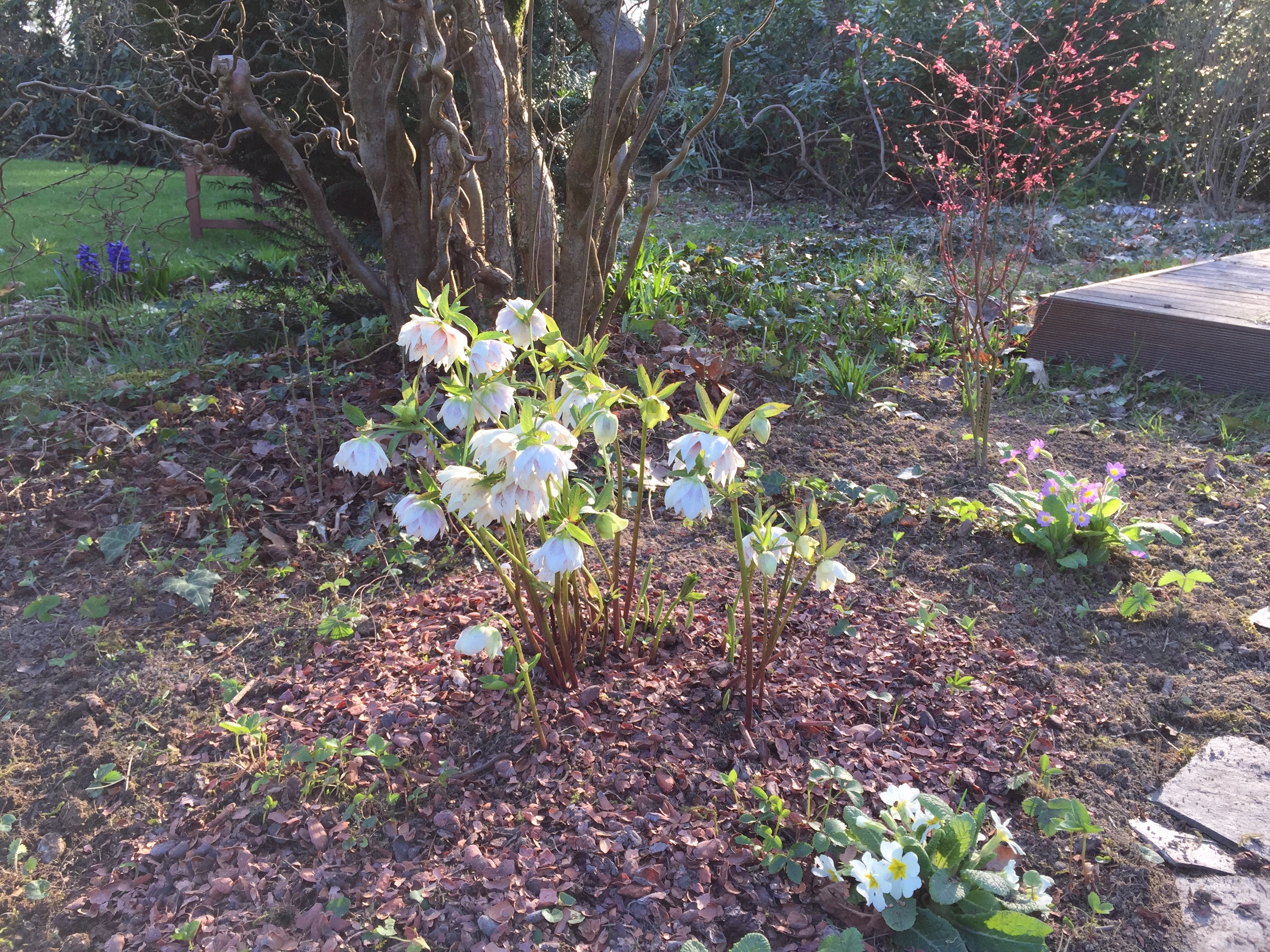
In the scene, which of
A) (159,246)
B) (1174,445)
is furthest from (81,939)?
(159,246)

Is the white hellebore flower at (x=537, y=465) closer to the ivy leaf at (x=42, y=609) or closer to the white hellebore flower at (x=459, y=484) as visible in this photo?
the white hellebore flower at (x=459, y=484)

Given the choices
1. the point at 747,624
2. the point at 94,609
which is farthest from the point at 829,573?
the point at 94,609

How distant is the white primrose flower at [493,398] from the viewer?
1520 mm

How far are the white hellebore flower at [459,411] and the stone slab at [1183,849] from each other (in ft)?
4.93

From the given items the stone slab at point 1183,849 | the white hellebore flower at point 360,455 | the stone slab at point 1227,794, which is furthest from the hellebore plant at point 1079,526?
the white hellebore flower at point 360,455

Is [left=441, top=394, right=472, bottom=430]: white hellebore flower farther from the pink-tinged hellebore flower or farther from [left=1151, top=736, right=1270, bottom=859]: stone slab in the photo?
[left=1151, top=736, right=1270, bottom=859]: stone slab

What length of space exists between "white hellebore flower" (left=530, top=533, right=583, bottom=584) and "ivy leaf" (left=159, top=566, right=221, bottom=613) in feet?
4.14

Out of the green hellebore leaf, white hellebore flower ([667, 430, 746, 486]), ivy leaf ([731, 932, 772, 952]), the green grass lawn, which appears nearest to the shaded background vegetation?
the green grass lawn

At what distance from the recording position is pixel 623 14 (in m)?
3.11

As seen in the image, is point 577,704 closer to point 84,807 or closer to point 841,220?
point 84,807

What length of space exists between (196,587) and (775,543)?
1594 millimetres

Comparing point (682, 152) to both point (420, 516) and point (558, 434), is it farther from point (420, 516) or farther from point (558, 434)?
point (420, 516)

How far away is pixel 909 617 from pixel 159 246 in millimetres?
6854

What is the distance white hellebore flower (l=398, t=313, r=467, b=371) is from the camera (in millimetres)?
1533
